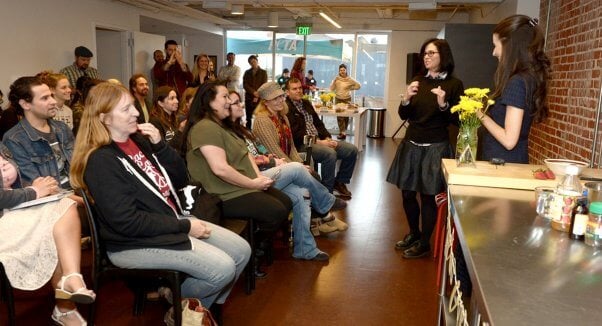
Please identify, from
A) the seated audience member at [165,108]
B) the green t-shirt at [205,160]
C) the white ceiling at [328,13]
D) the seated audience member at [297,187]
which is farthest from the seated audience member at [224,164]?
the white ceiling at [328,13]

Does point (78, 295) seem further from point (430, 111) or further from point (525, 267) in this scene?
point (430, 111)

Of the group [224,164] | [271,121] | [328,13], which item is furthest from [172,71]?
[224,164]

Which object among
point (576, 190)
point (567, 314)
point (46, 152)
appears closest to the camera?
point (567, 314)

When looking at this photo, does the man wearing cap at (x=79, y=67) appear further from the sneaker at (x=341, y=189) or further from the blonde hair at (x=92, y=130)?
the blonde hair at (x=92, y=130)

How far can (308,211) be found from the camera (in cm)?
338

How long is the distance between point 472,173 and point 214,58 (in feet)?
33.9

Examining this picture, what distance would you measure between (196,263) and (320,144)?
115 inches

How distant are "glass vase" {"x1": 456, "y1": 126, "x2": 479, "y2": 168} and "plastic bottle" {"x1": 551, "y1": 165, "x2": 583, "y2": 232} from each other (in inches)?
25.1

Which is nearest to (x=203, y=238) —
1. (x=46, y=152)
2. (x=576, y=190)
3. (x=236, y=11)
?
(x=46, y=152)

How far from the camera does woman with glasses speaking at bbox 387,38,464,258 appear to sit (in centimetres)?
315

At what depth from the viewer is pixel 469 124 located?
233cm

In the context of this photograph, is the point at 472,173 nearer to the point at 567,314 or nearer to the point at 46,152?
the point at 567,314

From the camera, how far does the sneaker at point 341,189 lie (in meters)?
5.25

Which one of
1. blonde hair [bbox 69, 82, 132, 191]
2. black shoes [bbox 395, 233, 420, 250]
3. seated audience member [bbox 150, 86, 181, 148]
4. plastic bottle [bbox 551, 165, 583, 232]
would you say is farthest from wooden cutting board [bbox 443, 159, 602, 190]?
seated audience member [bbox 150, 86, 181, 148]
